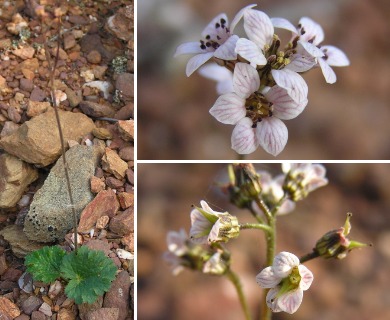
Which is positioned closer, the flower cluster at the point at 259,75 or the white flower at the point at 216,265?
the flower cluster at the point at 259,75

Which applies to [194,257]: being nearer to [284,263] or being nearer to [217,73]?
[284,263]

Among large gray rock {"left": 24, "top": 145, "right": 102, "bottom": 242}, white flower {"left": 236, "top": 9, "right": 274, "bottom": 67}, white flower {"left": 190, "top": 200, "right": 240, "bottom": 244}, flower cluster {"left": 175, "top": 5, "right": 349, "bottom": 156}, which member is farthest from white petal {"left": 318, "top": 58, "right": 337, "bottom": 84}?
large gray rock {"left": 24, "top": 145, "right": 102, "bottom": 242}

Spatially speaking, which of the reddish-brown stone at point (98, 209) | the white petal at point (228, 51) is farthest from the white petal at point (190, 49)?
the reddish-brown stone at point (98, 209)

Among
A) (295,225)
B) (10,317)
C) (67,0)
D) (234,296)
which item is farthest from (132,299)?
(67,0)

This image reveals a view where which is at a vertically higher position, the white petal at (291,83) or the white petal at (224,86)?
the white petal at (291,83)

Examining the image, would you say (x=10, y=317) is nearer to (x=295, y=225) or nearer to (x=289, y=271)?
(x=289, y=271)

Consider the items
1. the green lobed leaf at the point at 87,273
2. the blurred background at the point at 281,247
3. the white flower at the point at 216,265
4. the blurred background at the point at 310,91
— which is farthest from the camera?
the blurred background at the point at 310,91

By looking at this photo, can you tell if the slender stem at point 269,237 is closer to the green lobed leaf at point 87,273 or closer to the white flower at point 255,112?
the white flower at point 255,112
